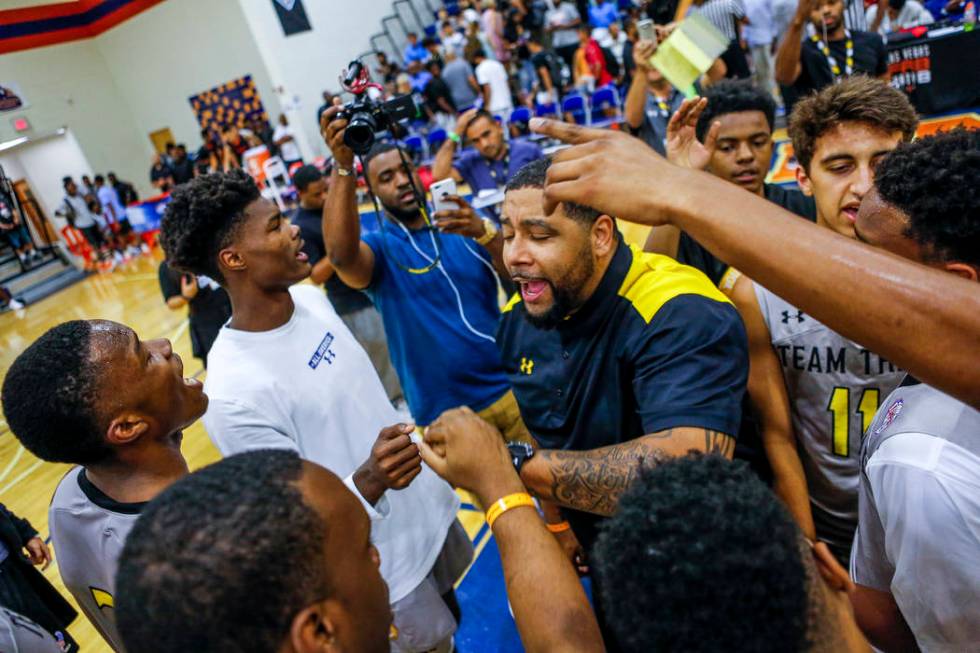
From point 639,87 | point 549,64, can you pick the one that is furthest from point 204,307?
point 549,64

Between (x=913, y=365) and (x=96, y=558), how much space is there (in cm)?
186

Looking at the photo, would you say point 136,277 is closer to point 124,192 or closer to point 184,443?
point 124,192

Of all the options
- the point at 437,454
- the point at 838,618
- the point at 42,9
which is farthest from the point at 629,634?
the point at 42,9

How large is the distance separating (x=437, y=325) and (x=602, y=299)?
1.37 meters

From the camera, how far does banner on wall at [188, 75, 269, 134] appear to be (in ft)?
53.7

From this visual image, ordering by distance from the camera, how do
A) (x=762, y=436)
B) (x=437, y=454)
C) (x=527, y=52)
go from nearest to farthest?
(x=437, y=454)
(x=762, y=436)
(x=527, y=52)

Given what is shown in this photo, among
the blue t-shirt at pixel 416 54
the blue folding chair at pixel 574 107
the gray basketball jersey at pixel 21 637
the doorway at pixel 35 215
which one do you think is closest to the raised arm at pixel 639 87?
the gray basketball jersey at pixel 21 637

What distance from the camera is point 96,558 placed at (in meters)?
1.48

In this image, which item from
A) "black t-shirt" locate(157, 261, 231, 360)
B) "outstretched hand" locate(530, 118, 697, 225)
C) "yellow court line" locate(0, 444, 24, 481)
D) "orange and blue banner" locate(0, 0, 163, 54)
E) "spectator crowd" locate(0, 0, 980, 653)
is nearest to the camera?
"spectator crowd" locate(0, 0, 980, 653)

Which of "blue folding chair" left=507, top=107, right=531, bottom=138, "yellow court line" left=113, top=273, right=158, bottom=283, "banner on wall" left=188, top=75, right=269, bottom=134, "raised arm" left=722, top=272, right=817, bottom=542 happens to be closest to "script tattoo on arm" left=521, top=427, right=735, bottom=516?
"raised arm" left=722, top=272, right=817, bottom=542

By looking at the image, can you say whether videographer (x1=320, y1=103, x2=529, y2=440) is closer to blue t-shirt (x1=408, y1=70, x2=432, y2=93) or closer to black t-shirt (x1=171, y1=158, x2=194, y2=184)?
blue t-shirt (x1=408, y1=70, x2=432, y2=93)

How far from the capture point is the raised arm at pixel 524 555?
111 centimetres

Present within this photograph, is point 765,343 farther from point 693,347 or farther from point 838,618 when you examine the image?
point 838,618

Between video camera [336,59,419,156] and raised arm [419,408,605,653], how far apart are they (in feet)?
5.17
